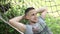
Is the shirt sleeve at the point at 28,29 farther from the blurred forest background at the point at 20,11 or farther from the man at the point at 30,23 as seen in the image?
the blurred forest background at the point at 20,11

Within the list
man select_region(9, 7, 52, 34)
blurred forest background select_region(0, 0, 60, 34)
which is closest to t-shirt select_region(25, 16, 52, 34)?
man select_region(9, 7, 52, 34)

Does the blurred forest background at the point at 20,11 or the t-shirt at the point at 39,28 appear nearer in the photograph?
the t-shirt at the point at 39,28

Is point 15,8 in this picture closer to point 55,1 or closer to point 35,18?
point 55,1

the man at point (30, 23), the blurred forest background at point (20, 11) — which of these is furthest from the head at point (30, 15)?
the blurred forest background at point (20, 11)

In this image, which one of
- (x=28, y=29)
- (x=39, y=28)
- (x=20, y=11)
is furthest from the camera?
(x=20, y=11)

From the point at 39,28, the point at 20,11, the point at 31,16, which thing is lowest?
the point at 20,11

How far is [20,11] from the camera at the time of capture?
4.81m

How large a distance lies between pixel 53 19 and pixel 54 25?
0.92ft

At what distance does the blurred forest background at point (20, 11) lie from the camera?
4470 millimetres

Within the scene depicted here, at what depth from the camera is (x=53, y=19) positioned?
502cm

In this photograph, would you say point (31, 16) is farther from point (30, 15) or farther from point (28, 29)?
point (28, 29)

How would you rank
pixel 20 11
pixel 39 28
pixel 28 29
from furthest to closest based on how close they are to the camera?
pixel 20 11 → pixel 39 28 → pixel 28 29

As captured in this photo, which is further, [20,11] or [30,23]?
[20,11]

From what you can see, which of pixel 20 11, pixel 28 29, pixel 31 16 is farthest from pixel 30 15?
pixel 20 11
